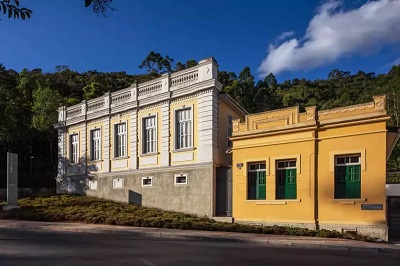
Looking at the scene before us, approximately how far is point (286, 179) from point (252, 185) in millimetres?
1874

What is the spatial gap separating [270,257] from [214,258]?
5.39ft

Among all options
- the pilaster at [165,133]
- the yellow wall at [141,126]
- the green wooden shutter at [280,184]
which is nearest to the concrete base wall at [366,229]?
the green wooden shutter at [280,184]

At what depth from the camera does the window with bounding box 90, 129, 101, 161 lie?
2942 cm

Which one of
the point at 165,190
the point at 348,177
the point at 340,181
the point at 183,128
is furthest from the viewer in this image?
the point at 165,190

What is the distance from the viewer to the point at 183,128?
24000 millimetres

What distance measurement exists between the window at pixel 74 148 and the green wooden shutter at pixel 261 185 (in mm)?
16210

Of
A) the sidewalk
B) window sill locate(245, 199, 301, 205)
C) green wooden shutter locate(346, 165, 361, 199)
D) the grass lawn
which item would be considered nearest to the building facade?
the grass lawn

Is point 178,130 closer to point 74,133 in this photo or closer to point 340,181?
point 340,181

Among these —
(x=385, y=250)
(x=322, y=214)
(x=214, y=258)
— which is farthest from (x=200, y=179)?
(x=214, y=258)

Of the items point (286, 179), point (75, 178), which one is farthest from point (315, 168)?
point (75, 178)

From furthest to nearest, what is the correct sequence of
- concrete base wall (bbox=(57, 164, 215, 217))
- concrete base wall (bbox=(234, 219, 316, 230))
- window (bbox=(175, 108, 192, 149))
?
window (bbox=(175, 108, 192, 149)), concrete base wall (bbox=(57, 164, 215, 217)), concrete base wall (bbox=(234, 219, 316, 230))

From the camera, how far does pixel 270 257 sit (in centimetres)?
1091

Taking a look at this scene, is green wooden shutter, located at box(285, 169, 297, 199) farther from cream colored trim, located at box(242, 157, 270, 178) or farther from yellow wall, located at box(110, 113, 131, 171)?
yellow wall, located at box(110, 113, 131, 171)

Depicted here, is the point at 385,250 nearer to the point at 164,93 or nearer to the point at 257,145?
the point at 257,145
